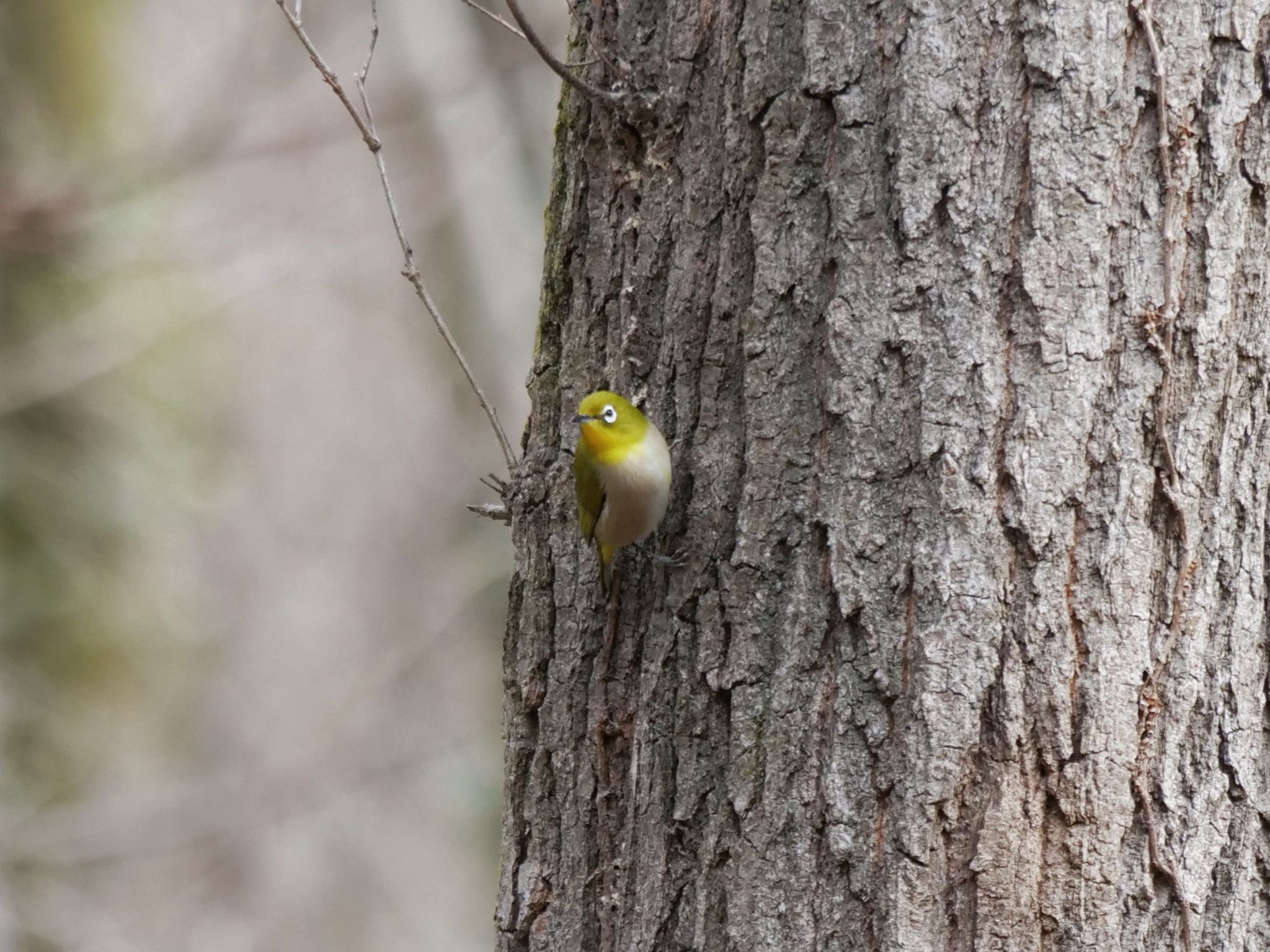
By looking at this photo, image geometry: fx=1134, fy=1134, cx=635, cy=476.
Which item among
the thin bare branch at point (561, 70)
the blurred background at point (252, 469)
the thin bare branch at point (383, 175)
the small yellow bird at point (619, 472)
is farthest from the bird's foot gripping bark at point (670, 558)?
the blurred background at point (252, 469)

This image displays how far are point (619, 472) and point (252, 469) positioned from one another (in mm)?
9657

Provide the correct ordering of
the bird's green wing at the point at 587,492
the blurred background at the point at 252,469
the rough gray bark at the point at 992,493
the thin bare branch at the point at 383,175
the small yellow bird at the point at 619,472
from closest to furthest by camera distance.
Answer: the rough gray bark at the point at 992,493 → the small yellow bird at the point at 619,472 → the bird's green wing at the point at 587,492 → the thin bare branch at the point at 383,175 → the blurred background at the point at 252,469

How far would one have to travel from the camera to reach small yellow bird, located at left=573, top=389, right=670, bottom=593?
2299 mm

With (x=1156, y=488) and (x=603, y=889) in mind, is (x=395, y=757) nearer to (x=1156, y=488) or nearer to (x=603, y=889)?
(x=603, y=889)

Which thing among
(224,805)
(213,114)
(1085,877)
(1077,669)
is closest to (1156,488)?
(1077,669)

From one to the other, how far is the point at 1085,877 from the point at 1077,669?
0.36 meters

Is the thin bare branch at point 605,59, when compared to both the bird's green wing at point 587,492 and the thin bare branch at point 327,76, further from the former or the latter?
the bird's green wing at point 587,492

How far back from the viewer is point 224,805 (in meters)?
8.76

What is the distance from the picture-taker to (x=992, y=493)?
1.95 meters

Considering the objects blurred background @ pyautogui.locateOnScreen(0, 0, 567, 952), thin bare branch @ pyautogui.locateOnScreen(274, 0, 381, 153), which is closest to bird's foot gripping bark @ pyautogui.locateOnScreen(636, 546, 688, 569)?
thin bare branch @ pyautogui.locateOnScreen(274, 0, 381, 153)

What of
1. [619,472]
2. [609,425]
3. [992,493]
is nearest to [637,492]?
[619,472]

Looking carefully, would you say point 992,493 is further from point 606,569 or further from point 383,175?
point 383,175

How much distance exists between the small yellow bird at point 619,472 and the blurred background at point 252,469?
495 centimetres

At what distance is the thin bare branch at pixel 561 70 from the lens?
7.18 ft
